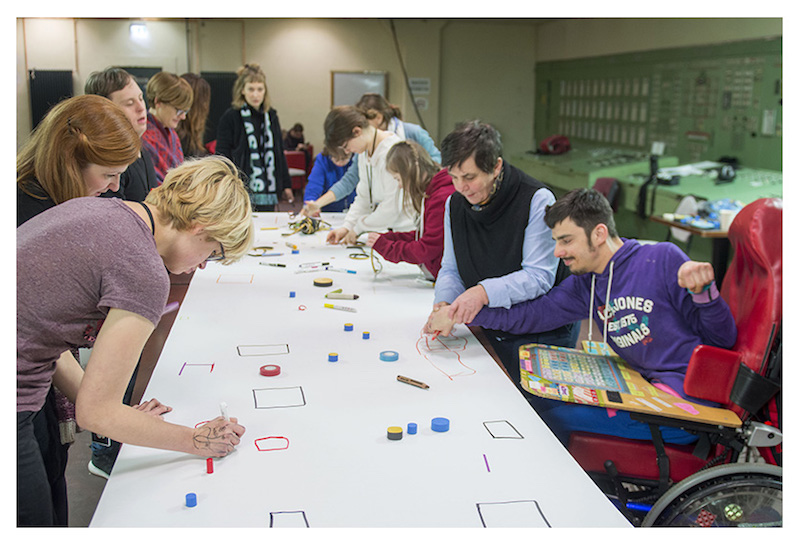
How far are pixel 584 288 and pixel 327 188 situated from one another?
2.87 metres

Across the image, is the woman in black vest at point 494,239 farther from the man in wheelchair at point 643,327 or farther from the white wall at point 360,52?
the white wall at point 360,52

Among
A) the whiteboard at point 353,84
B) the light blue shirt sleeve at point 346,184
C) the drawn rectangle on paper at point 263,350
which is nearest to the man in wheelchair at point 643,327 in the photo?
the drawn rectangle on paper at point 263,350

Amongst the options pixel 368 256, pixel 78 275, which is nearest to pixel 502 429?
pixel 78 275

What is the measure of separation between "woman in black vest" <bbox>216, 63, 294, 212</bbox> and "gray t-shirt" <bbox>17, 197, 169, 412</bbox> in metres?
3.57

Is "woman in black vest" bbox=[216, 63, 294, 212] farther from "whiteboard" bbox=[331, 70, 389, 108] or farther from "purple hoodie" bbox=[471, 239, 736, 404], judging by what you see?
"whiteboard" bbox=[331, 70, 389, 108]

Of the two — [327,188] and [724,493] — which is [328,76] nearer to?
[327,188]

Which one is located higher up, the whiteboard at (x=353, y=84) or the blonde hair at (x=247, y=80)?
the whiteboard at (x=353, y=84)

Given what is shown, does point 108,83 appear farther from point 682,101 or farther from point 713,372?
point 682,101

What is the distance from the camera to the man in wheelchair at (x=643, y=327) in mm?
1783

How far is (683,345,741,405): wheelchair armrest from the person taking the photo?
69.7 inches

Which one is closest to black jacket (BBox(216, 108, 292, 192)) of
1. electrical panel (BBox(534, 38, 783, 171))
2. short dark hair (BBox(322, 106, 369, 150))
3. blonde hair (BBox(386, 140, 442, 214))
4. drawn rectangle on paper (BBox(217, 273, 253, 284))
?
short dark hair (BBox(322, 106, 369, 150))

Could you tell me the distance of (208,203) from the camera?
142cm

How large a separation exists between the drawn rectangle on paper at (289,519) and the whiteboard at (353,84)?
8.88m
